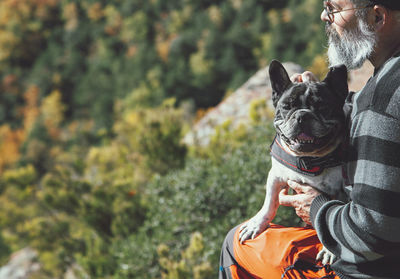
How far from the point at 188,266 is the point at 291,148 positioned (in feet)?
7.73

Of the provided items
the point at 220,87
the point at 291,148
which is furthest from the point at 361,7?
the point at 220,87

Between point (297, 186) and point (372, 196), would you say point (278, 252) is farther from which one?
point (372, 196)

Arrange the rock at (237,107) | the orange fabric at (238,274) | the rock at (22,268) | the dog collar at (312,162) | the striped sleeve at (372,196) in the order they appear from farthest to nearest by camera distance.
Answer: the rock at (22,268) → the rock at (237,107) → the orange fabric at (238,274) → the dog collar at (312,162) → the striped sleeve at (372,196)

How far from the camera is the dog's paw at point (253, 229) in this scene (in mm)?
2299

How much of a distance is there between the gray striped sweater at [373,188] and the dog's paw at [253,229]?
0.56m

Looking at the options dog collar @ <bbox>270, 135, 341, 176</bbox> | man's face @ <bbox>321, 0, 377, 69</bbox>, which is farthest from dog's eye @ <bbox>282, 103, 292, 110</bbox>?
man's face @ <bbox>321, 0, 377, 69</bbox>

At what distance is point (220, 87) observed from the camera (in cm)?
5219

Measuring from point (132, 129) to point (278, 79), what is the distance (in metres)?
8.28

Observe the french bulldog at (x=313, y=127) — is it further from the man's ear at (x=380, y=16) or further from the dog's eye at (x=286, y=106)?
A: the man's ear at (x=380, y=16)

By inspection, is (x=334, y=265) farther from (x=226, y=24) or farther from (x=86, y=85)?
(x=86, y=85)

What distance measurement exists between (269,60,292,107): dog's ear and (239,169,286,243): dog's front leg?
466 millimetres

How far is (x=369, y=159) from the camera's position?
62.7 inches

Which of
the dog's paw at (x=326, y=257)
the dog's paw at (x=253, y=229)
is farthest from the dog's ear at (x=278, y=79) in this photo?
the dog's paw at (x=326, y=257)

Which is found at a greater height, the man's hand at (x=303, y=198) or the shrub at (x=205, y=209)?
the man's hand at (x=303, y=198)
